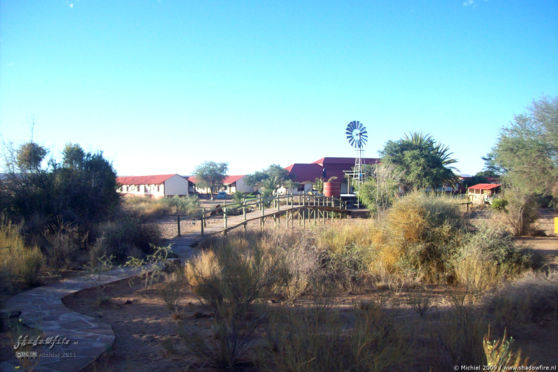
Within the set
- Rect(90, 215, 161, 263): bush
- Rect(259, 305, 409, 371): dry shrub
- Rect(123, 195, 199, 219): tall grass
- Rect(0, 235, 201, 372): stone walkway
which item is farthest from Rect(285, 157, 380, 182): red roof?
Rect(259, 305, 409, 371): dry shrub

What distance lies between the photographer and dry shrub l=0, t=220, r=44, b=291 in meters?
6.27

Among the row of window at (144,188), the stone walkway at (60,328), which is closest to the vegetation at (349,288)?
the stone walkway at (60,328)

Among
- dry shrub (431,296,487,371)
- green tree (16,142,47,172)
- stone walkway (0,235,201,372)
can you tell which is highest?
green tree (16,142,47,172)

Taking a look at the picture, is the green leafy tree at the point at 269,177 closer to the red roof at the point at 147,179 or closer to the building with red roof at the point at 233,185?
the building with red roof at the point at 233,185

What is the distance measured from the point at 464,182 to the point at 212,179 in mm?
39764

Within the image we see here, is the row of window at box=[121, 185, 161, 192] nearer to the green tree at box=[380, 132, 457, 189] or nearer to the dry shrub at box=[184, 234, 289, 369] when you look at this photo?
the green tree at box=[380, 132, 457, 189]

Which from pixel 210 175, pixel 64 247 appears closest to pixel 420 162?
pixel 64 247

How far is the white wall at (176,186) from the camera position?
170 ft

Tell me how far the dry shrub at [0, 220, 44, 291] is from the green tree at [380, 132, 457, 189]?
2461 cm

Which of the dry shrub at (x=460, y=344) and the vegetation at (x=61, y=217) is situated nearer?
the dry shrub at (x=460, y=344)

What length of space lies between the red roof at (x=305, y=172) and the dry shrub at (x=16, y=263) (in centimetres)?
4240

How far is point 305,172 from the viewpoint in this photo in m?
51.4

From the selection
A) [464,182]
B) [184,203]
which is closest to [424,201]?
[184,203]

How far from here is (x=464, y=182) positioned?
48188mm
